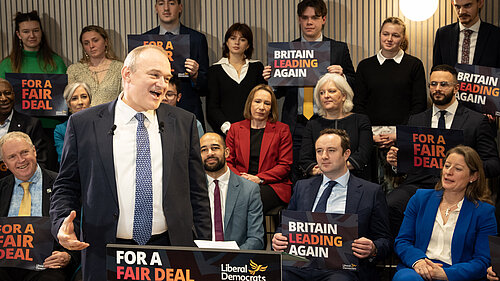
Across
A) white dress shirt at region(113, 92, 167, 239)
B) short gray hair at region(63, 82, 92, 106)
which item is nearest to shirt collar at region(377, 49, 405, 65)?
short gray hair at region(63, 82, 92, 106)

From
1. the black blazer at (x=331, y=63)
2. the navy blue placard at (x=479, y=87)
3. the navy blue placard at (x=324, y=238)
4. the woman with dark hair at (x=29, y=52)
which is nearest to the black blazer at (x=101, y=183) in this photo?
the navy blue placard at (x=324, y=238)

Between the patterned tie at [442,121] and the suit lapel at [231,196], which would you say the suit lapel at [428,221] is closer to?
the patterned tie at [442,121]

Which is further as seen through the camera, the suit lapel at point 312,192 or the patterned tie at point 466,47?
the patterned tie at point 466,47

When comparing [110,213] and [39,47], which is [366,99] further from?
[110,213]

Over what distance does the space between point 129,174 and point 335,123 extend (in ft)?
9.32

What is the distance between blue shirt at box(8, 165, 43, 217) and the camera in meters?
4.50

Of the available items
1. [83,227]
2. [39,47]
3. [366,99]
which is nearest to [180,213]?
[83,227]

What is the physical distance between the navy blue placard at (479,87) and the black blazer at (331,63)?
0.96 m

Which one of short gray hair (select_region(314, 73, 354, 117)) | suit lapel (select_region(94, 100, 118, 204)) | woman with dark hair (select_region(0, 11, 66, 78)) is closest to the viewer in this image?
suit lapel (select_region(94, 100, 118, 204))

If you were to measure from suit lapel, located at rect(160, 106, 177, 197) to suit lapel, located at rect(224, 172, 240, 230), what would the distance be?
6.33 ft

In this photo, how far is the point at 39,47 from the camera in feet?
20.6

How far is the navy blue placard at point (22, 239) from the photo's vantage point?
13.2ft

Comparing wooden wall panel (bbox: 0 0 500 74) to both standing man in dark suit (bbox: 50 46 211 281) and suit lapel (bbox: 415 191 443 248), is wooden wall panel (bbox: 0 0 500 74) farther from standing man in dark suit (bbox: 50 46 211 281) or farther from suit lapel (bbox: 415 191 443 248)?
standing man in dark suit (bbox: 50 46 211 281)

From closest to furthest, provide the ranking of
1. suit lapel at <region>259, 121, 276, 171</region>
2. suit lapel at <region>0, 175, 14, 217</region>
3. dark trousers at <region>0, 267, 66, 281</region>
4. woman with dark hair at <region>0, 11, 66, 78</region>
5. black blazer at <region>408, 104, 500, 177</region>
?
dark trousers at <region>0, 267, 66, 281</region> < suit lapel at <region>0, 175, 14, 217</region> < black blazer at <region>408, 104, 500, 177</region> < suit lapel at <region>259, 121, 276, 171</region> < woman with dark hair at <region>0, 11, 66, 78</region>
